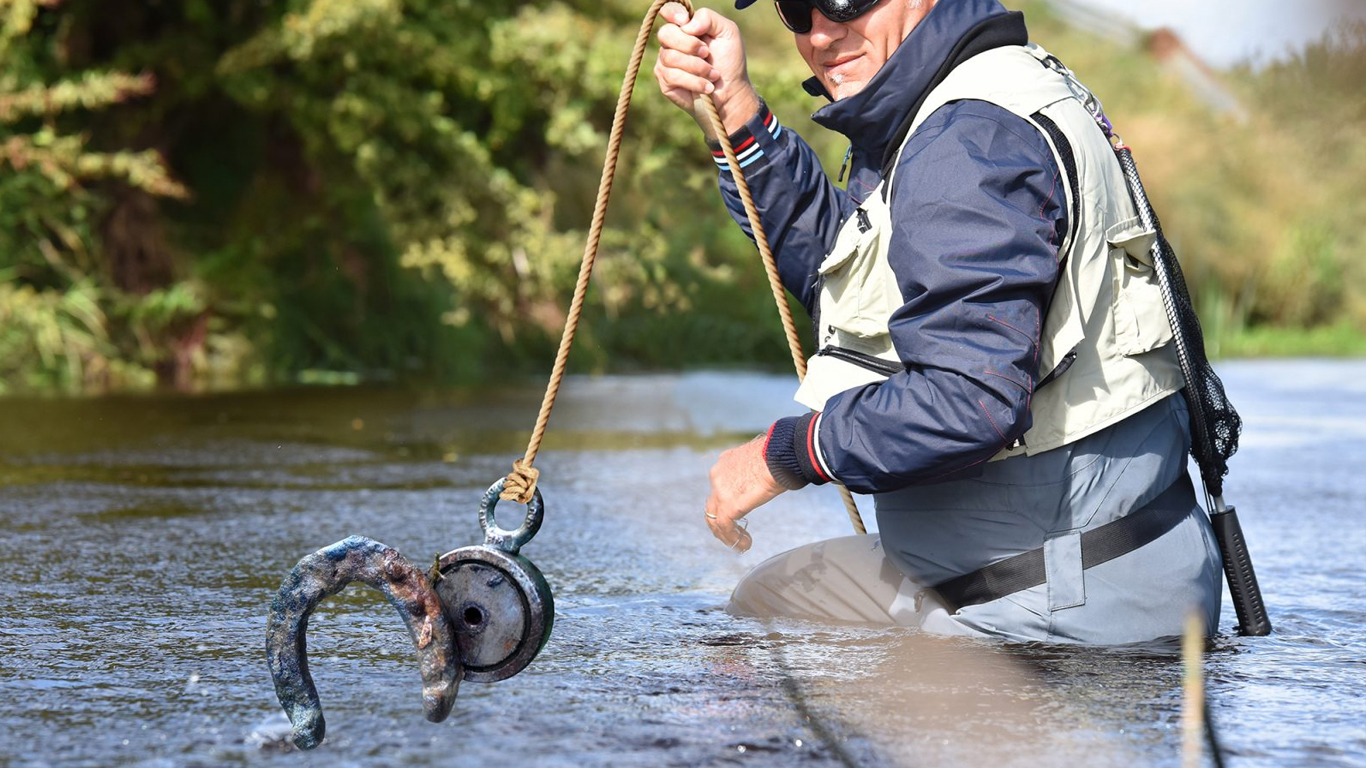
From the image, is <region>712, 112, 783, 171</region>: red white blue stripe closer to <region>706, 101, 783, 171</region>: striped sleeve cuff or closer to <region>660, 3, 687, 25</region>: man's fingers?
<region>706, 101, 783, 171</region>: striped sleeve cuff

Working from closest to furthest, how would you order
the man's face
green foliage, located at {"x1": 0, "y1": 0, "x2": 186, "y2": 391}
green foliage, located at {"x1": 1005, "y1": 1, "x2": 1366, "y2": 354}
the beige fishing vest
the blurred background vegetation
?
the beige fishing vest < the man's face < green foliage, located at {"x1": 0, "y1": 0, "x2": 186, "y2": 391} < the blurred background vegetation < green foliage, located at {"x1": 1005, "y1": 1, "x2": 1366, "y2": 354}

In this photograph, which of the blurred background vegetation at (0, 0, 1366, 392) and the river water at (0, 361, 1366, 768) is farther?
the blurred background vegetation at (0, 0, 1366, 392)

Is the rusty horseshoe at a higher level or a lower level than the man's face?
lower

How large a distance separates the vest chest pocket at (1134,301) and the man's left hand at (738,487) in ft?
2.04

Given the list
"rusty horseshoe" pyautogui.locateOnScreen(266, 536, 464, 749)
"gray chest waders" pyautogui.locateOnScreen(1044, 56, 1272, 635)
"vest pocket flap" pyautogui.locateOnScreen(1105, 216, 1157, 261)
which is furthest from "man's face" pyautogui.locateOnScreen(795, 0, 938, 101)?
"rusty horseshoe" pyautogui.locateOnScreen(266, 536, 464, 749)

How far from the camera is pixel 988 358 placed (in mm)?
2422

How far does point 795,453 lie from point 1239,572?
890 mm

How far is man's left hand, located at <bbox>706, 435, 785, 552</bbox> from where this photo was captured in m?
2.71

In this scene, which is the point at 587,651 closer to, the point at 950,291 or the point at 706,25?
the point at 950,291

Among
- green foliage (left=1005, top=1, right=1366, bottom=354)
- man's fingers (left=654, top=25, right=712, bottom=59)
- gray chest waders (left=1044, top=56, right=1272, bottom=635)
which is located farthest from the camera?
green foliage (left=1005, top=1, right=1366, bottom=354)

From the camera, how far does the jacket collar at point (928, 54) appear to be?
271 cm

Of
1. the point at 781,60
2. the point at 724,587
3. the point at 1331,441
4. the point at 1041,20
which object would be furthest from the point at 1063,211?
the point at 1041,20

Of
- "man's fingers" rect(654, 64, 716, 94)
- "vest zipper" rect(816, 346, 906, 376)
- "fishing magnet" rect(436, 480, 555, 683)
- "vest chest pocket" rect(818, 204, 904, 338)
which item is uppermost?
"man's fingers" rect(654, 64, 716, 94)

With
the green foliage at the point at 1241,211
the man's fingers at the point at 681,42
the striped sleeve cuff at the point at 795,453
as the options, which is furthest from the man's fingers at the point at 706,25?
the green foliage at the point at 1241,211
